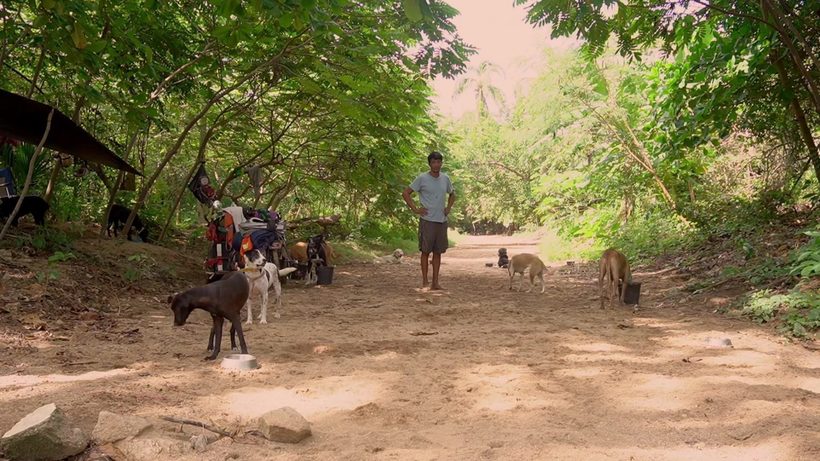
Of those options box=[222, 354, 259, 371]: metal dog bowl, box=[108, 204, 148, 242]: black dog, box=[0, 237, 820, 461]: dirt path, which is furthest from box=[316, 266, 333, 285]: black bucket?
box=[222, 354, 259, 371]: metal dog bowl

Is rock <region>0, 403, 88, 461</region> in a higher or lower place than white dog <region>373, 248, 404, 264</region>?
lower

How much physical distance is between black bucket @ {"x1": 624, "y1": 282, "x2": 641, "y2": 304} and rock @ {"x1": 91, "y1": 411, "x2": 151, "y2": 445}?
6.02 m

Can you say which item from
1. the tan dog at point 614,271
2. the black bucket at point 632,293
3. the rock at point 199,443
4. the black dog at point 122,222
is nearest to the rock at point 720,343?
the tan dog at point 614,271

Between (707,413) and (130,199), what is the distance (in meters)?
11.4

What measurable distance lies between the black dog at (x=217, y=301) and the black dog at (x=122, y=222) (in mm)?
6981

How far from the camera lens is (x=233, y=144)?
42.3ft

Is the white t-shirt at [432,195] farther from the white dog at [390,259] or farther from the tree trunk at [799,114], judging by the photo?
the white dog at [390,259]

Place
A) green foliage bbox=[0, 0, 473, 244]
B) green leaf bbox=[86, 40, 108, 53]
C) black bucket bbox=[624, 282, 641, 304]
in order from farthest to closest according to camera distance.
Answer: black bucket bbox=[624, 282, 641, 304] < green foliage bbox=[0, 0, 473, 244] < green leaf bbox=[86, 40, 108, 53]

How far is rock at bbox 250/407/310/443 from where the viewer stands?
9.44ft

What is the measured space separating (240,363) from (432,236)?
4.88m

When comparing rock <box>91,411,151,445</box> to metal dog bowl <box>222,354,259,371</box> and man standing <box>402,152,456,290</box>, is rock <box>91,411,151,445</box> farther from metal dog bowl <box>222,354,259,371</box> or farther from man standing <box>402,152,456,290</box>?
man standing <box>402,152,456,290</box>

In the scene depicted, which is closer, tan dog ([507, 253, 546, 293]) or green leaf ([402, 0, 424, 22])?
green leaf ([402, 0, 424, 22])

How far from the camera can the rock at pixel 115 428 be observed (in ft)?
8.79

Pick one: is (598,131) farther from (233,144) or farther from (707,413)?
(707,413)
